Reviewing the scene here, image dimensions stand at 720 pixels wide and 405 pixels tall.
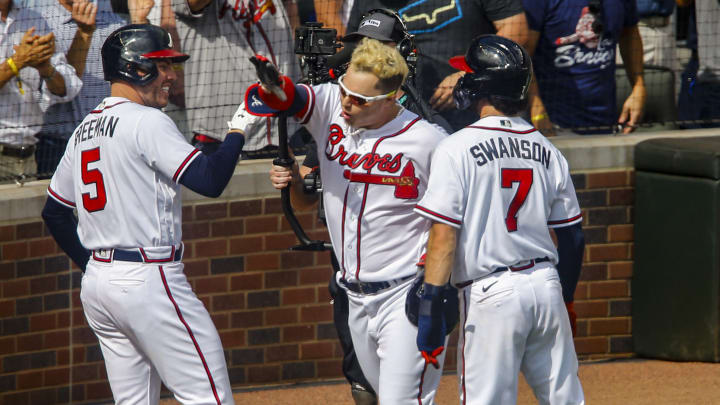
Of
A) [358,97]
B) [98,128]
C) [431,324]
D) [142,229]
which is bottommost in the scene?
[431,324]

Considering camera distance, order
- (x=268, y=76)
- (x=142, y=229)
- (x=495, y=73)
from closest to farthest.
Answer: (x=268, y=76) < (x=495, y=73) < (x=142, y=229)

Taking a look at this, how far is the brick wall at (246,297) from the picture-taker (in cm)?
581

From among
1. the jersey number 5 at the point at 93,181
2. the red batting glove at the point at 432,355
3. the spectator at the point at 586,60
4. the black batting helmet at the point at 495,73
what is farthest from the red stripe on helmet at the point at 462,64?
the spectator at the point at 586,60

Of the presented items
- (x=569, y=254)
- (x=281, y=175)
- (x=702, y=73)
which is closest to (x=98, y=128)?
(x=281, y=175)

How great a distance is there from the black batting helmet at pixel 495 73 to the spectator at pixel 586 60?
2.49 metres

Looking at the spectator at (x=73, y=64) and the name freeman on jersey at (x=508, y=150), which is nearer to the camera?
the name freeman on jersey at (x=508, y=150)

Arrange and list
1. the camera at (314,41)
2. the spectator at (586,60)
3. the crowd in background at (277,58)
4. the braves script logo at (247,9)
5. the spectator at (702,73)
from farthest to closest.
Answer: the spectator at (702,73), the spectator at (586,60), the braves script logo at (247,9), the crowd in background at (277,58), the camera at (314,41)

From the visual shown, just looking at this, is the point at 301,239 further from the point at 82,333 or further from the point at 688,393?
the point at 688,393

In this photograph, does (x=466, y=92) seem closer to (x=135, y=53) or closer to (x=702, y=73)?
(x=135, y=53)

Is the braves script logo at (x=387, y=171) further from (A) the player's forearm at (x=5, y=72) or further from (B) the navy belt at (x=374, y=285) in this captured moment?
(A) the player's forearm at (x=5, y=72)

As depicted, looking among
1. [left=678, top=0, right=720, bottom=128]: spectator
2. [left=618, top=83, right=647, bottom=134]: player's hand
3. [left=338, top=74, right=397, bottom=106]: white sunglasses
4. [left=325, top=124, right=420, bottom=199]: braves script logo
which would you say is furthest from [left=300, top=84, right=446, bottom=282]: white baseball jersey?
[left=678, top=0, right=720, bottom=128]: spectator

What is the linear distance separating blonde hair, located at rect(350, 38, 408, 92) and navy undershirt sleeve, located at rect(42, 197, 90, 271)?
1.42 m

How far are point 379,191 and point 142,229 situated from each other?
35.7 inches

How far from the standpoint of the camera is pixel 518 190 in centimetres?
404
